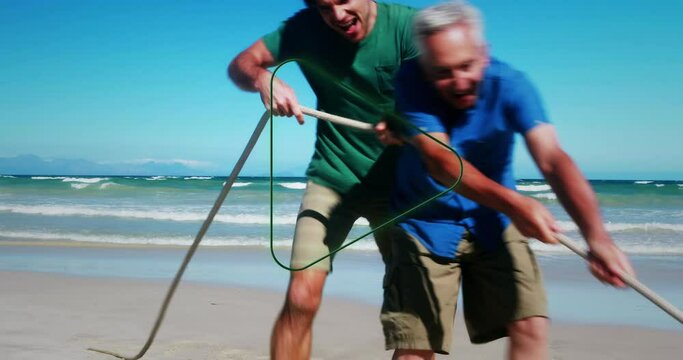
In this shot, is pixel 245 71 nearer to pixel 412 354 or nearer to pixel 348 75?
pixel 348 75

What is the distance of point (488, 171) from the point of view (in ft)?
7.59

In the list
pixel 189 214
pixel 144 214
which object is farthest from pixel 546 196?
pixel 144 214

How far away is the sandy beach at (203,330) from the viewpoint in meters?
4.50

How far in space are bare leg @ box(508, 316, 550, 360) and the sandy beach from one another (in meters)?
2.17

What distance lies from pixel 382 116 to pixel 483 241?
1.69 feet

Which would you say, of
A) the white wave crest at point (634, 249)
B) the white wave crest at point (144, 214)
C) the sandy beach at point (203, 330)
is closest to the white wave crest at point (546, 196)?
the white wave crest at point (144, 214)

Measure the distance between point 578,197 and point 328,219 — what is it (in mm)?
967

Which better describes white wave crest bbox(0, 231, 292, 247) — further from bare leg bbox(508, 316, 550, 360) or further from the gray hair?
the gray hair

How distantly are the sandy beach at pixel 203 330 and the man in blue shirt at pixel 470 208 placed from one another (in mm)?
2154

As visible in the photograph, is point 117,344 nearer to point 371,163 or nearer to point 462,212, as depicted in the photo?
point 371,163

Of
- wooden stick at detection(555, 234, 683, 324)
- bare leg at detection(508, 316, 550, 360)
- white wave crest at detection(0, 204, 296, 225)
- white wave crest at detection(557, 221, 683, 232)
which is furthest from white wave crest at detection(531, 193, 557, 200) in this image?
wooden stick at detection(555, 234, 683, 324)

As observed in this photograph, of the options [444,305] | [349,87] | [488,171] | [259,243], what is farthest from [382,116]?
[259,243]

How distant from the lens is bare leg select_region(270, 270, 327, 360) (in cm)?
270

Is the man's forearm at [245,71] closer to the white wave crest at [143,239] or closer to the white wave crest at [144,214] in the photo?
the white wave crest at [143,239]
